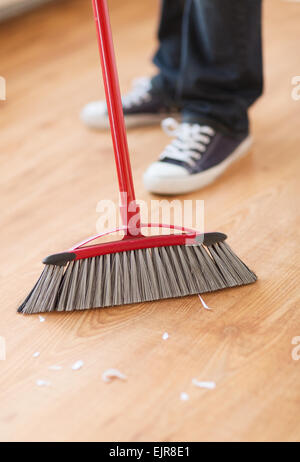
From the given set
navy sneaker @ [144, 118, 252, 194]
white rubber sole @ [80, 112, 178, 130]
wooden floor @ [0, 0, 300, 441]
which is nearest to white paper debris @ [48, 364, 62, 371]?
wooden floor @ [0, 0, 300, 441]

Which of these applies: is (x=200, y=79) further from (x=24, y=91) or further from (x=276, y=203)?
(x=24, y=91)

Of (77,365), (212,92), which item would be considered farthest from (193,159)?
(77,365)

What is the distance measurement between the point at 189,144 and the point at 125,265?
1.43 ft

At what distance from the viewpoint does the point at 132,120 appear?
1.49m

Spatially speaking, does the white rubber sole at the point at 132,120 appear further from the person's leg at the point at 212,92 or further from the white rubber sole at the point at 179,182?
the white rubber sole at the point at 179,182

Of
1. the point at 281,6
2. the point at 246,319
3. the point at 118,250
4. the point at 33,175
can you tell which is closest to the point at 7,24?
the point at 281,6

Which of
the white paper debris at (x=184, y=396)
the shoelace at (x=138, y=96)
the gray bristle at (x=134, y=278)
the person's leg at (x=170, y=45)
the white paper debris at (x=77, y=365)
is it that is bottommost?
the white paper debris at (x=184, y=396)

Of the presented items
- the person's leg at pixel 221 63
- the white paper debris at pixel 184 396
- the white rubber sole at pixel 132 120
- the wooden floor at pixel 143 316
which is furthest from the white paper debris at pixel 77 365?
the white rubber sole at pixel 132 120

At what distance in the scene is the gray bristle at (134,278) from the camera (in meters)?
0.88

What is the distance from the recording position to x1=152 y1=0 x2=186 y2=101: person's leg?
1477 millimetres

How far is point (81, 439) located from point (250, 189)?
0.65m

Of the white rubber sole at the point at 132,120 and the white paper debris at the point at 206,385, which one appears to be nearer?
the white paper debris at the point at 206,385

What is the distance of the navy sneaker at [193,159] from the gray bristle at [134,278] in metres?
0.30

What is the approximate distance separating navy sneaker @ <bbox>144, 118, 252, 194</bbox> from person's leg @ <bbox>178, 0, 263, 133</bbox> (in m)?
0.03
